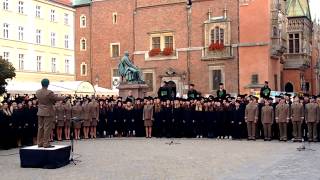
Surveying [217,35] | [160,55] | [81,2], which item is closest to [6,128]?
[217,35]

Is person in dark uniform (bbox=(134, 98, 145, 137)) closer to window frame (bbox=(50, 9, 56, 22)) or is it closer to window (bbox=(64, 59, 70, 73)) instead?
window frame (bbox=(50, 9, 56, 22))

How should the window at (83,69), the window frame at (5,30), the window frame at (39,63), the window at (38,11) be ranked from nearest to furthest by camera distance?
the window at (83,69) → the window frame at (5,30) → the window at (38,11) → the window frame at (39,63)

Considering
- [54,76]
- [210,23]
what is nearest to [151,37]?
[210,23]

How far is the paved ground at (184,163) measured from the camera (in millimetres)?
11062

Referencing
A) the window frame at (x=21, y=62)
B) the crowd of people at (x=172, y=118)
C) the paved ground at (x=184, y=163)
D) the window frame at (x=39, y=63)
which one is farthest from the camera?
the window frame at (x=39, y=63)

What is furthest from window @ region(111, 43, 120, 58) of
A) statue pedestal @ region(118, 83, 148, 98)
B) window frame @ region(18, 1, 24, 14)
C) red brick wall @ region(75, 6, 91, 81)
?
statue pedestal @ region(118, 83, 148, 98)

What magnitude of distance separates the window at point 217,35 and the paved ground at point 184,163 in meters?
23.6

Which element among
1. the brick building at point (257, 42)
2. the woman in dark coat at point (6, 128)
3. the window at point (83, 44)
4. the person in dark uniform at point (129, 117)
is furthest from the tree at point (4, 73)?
the brick building at point (257, 42)

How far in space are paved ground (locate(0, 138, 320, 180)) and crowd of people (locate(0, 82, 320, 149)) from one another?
64.1 inches

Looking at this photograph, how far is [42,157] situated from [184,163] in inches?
152

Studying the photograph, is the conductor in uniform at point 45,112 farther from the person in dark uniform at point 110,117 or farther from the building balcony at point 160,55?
the building balcony at point 160,55

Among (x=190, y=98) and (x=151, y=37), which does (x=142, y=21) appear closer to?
(x=151, y=37)

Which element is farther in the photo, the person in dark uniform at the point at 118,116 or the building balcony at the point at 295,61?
the building balcony at the point at 295,61

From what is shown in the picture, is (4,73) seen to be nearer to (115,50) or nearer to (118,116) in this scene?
(118,116)
